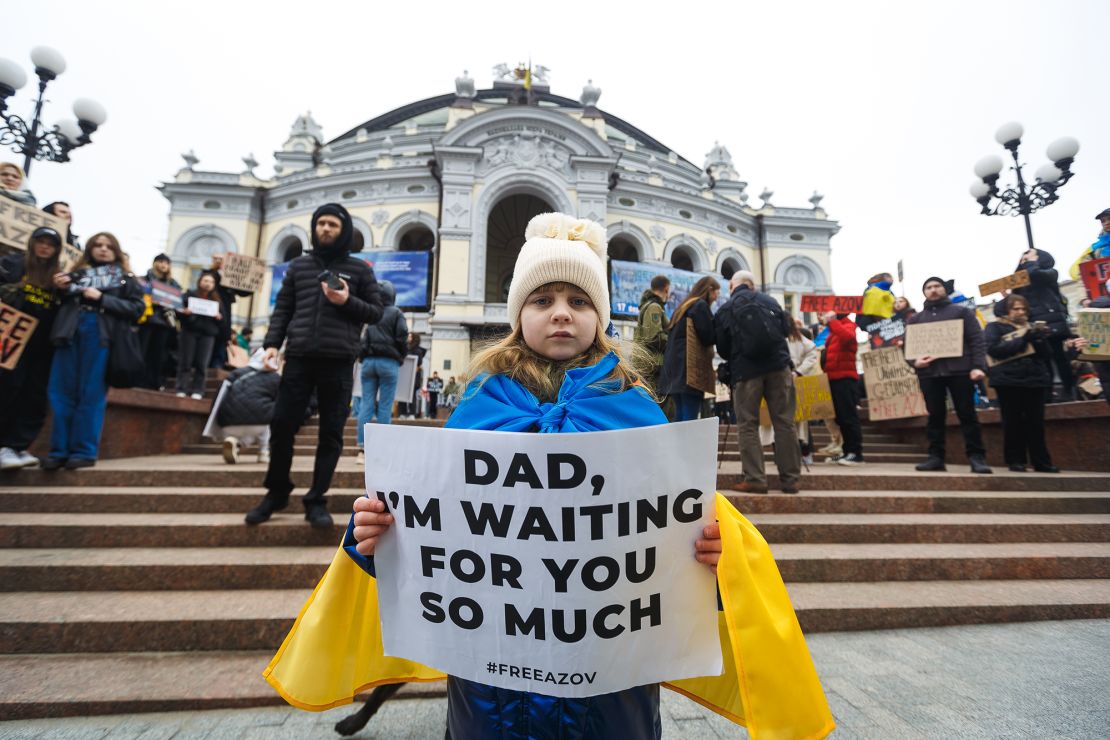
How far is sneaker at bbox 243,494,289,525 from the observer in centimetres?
338

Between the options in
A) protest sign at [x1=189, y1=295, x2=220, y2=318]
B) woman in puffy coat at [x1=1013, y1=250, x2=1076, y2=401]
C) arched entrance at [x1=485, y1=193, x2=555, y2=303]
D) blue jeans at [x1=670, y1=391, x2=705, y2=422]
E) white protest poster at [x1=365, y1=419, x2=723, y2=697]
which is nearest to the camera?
white protest poster at [x1=365, y1=419, x2=723, y2=697]

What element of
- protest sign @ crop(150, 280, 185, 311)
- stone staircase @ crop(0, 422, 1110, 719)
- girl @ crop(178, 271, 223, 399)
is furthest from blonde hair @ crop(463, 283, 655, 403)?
girl @ crop(178, 271, 223, 399)

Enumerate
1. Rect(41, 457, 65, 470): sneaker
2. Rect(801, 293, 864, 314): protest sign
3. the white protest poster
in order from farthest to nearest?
Rect(801, 293, 864, 314): protest sign, Rect(41, 457, 65, 470): sneaker, the white protest poster

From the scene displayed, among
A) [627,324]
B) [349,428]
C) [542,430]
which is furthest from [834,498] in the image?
[627,324]

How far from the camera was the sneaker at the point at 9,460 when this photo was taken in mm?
3895

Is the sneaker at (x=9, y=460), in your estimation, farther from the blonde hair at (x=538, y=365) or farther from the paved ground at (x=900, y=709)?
the blonde hair at (x=538, y=365)

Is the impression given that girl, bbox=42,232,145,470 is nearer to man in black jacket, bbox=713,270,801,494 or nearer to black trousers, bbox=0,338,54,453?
black trousers, bbox=0,338,54,453

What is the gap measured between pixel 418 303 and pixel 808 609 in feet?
63.5

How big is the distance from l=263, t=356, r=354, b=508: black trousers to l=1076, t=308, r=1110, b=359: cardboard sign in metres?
6.93

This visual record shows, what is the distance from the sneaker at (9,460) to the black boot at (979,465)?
347 inches

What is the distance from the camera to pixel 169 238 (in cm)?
2309

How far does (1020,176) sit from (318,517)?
11.9m

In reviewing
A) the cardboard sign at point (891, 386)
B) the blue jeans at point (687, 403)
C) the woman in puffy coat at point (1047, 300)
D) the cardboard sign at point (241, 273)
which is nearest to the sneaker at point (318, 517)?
the blue jeans at point (687, 403)

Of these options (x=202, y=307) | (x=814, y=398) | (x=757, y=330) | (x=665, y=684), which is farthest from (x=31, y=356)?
(x=814, y=398)
